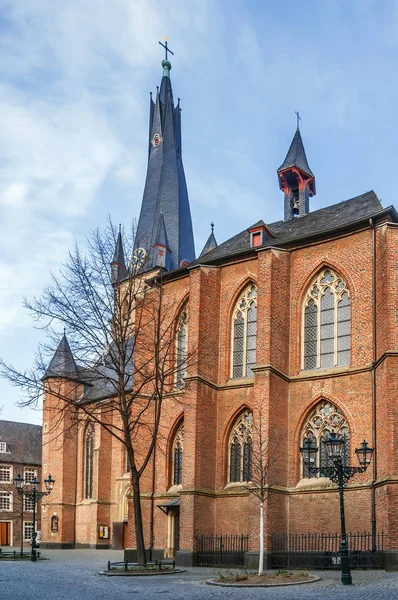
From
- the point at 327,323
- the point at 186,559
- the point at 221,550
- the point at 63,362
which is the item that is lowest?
the point at 186,559

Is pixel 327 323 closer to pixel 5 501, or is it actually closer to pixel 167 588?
pixel 167 588

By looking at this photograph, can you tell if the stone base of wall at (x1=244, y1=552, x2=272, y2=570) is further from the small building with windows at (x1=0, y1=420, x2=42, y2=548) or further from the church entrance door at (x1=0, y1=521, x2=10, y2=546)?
the church entrance door at (x1=0, y1=521, x2=10, y2=546)

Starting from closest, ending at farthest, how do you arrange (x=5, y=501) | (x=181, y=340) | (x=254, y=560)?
(x=254, y=560) < (x=181, y=340) < (x=5, y=501)

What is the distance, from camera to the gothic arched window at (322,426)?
25375 mm

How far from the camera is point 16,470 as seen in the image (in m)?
60.1

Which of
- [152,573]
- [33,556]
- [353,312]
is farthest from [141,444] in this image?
[353,312]

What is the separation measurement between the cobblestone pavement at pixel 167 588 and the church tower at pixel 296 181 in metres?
19.3

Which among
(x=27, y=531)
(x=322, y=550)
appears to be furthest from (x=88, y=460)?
(x=322, y=550)

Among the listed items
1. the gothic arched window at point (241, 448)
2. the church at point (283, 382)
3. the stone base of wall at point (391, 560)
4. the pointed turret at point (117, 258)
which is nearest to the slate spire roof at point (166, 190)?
the church at point (283, 382)

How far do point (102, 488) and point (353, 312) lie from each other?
→ 23994 mm

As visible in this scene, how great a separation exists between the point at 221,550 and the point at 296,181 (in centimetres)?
1934

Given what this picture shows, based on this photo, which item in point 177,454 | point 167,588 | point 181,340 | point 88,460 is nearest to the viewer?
point 167,588

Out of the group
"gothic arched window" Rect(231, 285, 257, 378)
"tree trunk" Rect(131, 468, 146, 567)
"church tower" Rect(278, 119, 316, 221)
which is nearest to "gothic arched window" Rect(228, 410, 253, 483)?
"gothic arched window" Rect(231, 285, 257, 378)

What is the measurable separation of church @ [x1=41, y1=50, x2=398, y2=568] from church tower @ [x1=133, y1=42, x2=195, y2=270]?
28.7 metres
